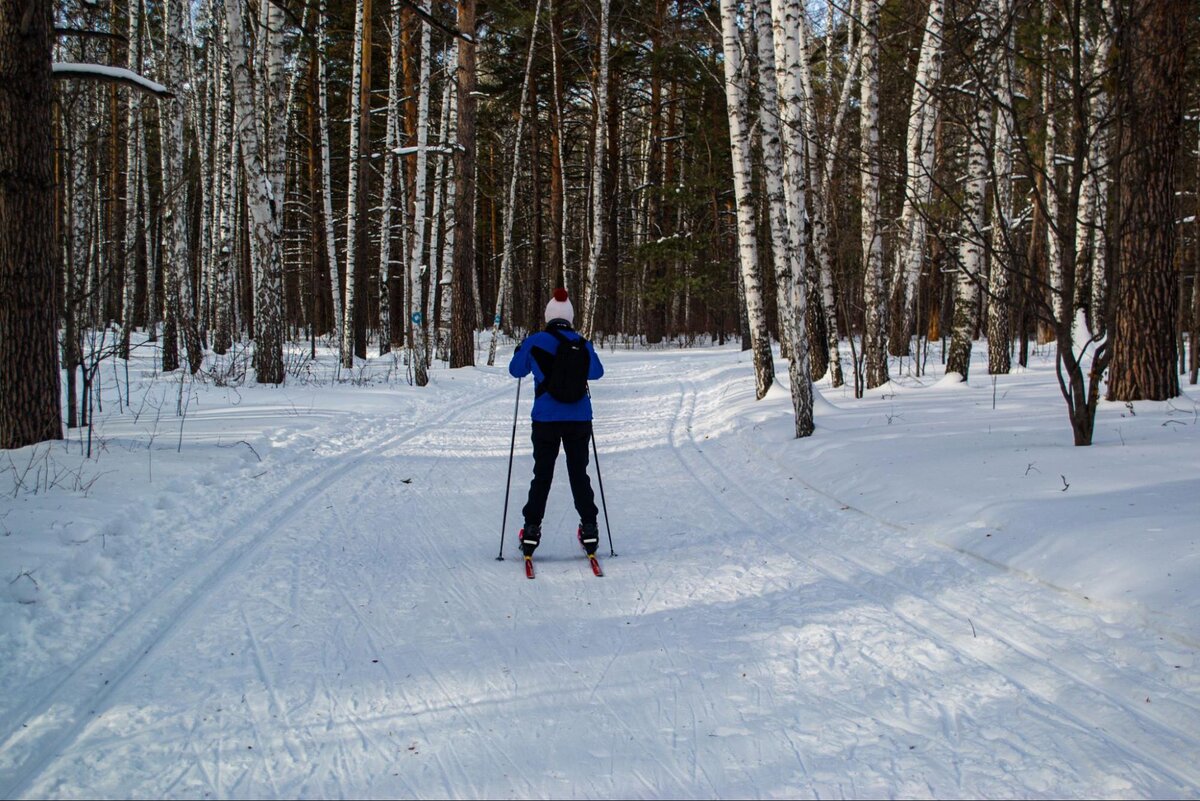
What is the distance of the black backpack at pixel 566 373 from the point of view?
236 inches

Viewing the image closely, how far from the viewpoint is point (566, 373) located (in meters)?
6.00

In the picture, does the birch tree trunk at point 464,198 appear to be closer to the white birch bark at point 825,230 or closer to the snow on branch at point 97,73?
the white birch bark at point 825,230

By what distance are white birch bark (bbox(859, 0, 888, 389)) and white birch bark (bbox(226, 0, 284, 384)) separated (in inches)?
428

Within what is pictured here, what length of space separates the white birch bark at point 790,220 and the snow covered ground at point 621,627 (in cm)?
154

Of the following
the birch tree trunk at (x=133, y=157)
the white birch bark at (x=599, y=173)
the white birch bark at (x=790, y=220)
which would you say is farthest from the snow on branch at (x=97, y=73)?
the white birch bark at (x=599, y=173)

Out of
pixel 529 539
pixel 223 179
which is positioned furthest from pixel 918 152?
pixel 223 179

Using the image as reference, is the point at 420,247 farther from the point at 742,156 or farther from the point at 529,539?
the point at 529,539

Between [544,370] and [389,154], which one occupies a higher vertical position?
[389,154]

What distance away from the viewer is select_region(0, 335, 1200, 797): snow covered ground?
124 inches

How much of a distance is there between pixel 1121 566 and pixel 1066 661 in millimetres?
1139

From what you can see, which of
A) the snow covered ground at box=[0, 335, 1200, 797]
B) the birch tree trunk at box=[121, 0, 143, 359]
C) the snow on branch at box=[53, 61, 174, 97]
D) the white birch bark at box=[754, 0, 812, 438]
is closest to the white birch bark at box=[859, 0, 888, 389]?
the white birch bark at box=[754, 0, 812, 438]

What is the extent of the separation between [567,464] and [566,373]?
0.70 meters

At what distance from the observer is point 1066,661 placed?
4016 millimetres

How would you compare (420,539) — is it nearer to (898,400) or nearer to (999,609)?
(999,609)
